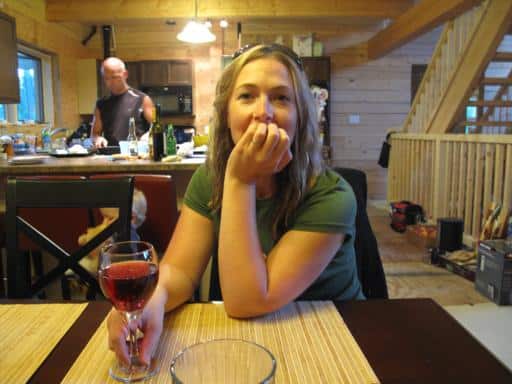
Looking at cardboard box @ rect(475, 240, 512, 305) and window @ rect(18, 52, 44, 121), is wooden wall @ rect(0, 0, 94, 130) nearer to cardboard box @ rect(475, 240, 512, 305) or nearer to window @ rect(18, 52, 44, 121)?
window @ rect(18, 52, 44, 121)

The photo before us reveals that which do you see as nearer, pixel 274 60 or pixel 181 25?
pixel 274 60

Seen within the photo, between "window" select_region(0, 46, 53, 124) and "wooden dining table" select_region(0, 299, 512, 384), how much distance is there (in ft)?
16.6

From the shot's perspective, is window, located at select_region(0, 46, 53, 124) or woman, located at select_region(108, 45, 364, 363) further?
window, located at select_region(0, 46, 53, 124)

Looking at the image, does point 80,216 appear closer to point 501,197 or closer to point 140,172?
point 140,172

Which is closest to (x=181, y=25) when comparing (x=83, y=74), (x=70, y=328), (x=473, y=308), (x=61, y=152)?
(x=83, y=74)

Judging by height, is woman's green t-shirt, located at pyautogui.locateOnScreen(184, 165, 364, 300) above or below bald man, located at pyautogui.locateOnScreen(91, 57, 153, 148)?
below

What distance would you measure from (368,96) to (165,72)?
3.04 meters

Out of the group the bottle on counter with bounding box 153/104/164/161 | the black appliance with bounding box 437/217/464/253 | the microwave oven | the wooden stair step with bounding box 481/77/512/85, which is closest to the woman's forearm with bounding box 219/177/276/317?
the bottle on counter with bounding box 153/104/164/161

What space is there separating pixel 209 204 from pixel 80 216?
1.30 m

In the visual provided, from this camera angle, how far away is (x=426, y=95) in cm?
486

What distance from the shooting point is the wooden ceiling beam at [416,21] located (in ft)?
13.0

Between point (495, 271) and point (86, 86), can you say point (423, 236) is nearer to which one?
point (495, 271)

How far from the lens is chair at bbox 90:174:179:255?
2.00m

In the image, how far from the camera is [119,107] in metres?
4.16
